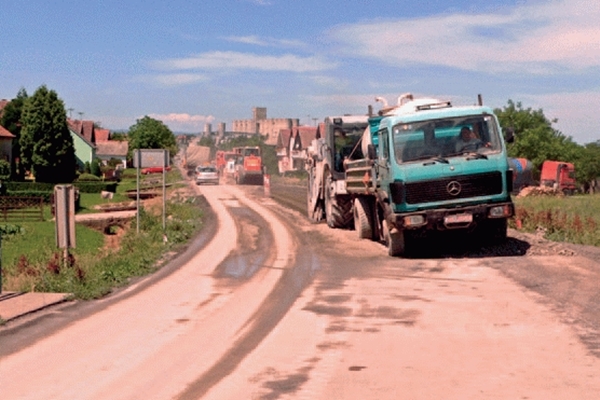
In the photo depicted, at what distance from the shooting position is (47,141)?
71.1 metres

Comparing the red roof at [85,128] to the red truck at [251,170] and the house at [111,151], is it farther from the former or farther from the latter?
the red truck at [251,170]

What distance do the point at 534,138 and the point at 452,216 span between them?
6455cm

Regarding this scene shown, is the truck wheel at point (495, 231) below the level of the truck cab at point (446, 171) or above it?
below

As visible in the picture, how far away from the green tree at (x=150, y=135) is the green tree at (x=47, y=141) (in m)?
48.6

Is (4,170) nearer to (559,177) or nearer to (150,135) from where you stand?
(559,177)

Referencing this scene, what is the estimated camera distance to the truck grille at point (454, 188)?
1569cm

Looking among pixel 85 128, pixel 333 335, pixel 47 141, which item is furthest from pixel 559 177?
pixel 85 128

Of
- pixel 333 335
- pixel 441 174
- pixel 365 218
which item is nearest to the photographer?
pixel 333 335

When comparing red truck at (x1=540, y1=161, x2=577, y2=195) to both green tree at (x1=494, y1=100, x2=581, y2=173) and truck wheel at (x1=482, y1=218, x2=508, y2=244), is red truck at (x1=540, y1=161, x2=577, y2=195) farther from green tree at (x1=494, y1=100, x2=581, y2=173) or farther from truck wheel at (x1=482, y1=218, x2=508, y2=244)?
truck wheel at (x1=482, y1=218, x2=508, y2=244)

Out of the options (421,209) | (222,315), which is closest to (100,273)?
(222,315)

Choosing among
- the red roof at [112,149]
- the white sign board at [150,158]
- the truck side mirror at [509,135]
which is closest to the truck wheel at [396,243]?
the truck side mirror at [509,135]

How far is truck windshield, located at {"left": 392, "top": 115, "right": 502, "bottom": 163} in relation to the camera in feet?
52.6

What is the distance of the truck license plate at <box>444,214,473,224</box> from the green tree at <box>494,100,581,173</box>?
6061 cm

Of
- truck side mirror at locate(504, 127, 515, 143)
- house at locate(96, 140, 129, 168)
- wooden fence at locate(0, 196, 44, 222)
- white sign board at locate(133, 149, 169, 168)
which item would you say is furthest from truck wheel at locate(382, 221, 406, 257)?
house at locate(96, 140, 129, 168)
